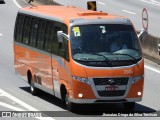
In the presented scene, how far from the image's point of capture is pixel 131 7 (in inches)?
2212

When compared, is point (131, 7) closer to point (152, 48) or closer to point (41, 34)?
point (152, 48)

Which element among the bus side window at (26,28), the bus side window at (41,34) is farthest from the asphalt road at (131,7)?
the bus side window at (41,34)

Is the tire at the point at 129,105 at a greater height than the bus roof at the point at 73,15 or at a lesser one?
lesser

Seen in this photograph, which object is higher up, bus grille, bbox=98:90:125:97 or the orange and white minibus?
the orange and white minibus

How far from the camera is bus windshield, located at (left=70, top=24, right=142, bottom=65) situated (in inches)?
664

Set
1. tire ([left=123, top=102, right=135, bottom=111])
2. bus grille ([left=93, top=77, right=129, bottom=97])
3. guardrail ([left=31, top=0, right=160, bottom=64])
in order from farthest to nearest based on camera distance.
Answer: guardrail ([left=31, top=0, right=160, bottom=64]) → tire ([left=123, top=102, right=135, bottom=111]) → bus grille ([left=93, top=77, right=129, bottom=97])

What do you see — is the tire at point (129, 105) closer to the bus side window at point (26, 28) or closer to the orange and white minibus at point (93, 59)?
the orange and white minibus at point (93, 59)

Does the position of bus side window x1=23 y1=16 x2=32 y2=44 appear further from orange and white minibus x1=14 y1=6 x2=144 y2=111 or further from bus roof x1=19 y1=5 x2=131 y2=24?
orange and white minibus x1=14 y1=6 x2=144 y2=111

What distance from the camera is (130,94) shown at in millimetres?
16922

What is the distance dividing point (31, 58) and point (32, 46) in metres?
0.40

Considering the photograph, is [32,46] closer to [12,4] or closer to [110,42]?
[110,42]

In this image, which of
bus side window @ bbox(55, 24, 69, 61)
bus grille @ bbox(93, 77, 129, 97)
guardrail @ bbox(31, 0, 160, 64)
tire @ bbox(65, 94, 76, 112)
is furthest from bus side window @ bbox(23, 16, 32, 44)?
guardrail @ bbox(31, 0, 160, 64)

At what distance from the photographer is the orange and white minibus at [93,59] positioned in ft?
54.5

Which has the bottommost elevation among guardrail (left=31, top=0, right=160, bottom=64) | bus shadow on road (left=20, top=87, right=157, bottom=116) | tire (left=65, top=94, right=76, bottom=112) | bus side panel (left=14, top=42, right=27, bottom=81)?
guardrail (left=31, top=0, right=160, bottom=64)
